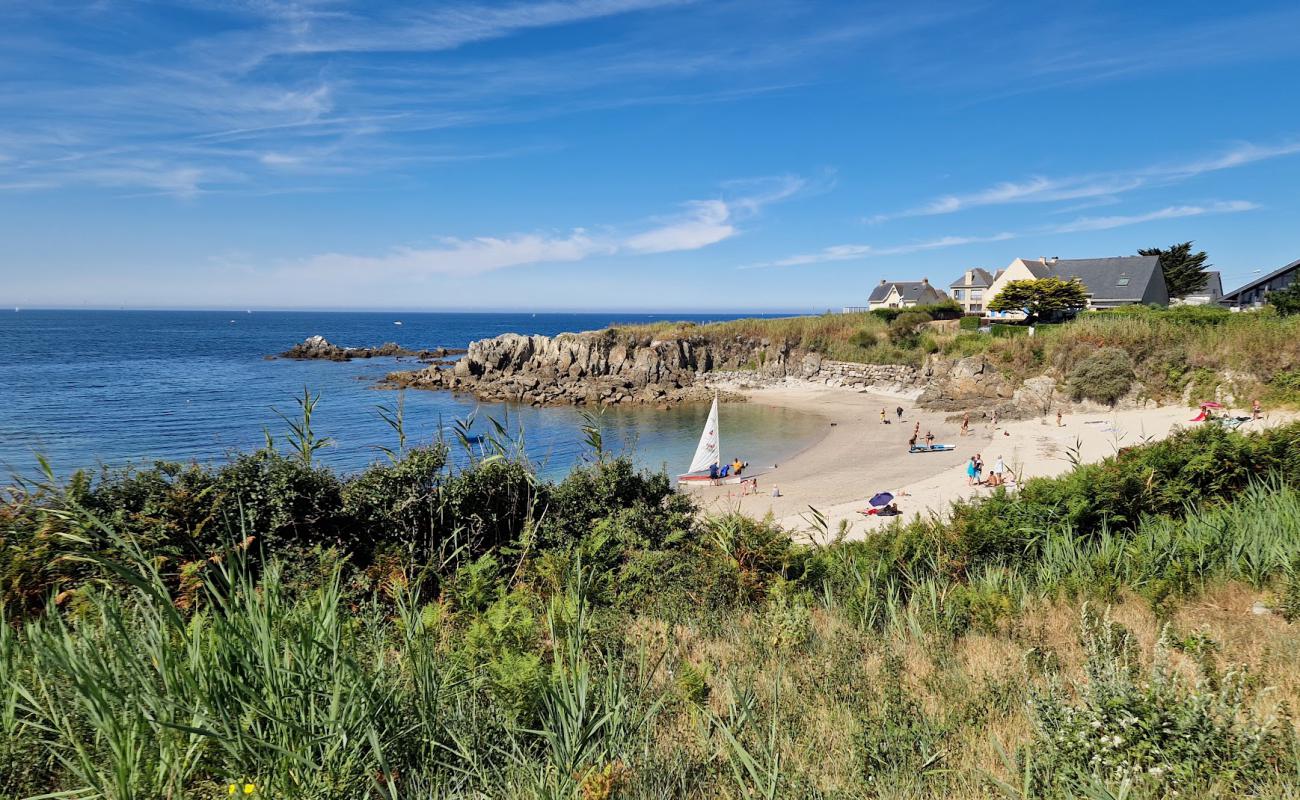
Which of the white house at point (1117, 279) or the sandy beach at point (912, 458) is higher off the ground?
the white house at point (1117, 279)

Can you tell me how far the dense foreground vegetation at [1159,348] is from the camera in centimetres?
2677

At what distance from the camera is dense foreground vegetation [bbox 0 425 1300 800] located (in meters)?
2.41

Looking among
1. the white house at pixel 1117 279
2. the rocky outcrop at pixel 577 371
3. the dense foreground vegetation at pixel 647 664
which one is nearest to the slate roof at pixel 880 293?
the white house at pixel 1117 279

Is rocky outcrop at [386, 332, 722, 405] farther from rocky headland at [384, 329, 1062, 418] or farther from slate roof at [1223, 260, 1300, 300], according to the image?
slate roof at [1223, 260, 1300, 300]

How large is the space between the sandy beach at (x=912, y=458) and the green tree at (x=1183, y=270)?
45193 millimetres

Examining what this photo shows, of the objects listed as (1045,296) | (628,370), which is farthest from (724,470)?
(1045,296)

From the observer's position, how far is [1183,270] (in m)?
62.6

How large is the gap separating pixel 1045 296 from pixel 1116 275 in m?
Result: 13.2

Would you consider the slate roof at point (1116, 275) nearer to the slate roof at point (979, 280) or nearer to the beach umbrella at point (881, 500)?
the slate roof at point (979, 280)

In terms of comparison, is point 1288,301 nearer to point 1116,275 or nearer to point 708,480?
point 1116,275

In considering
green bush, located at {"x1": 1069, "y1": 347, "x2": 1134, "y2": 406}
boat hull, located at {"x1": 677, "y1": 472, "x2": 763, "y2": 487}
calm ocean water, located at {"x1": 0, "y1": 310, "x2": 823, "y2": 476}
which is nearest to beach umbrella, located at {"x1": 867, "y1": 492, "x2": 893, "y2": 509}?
boat hull, located at {"x1": 677, "y1": 472, "x2": 763, "y2": 487}

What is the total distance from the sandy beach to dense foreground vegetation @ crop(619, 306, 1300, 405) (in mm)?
2173

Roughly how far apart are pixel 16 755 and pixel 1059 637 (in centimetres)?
605

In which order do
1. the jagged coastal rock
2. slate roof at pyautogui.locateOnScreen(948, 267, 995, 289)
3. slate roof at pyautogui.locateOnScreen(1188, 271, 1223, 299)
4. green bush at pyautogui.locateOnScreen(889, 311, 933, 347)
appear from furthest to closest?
slate roof at pyautogui.locateOnScreen(948, 267, 995, 289) < slate roof at pyautogui.locateOnScreen(1188, 271, 1223, 299) < green bush at pyautogui.locateOnScreen(889, 311, 933, 347) < the jagged coastal rock
